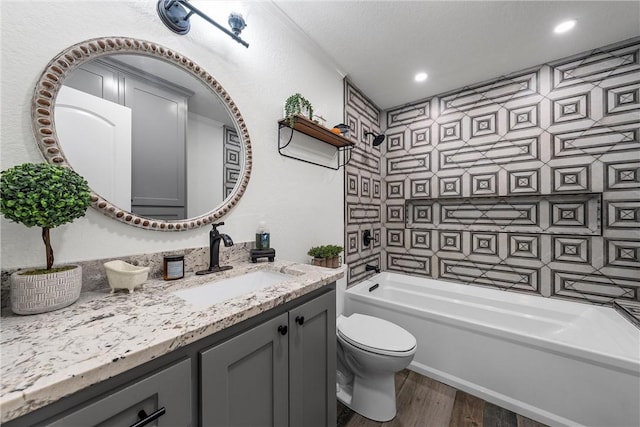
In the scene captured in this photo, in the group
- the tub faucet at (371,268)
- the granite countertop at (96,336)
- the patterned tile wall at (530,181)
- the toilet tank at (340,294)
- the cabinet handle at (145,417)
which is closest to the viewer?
the granite countertop at (96,336)

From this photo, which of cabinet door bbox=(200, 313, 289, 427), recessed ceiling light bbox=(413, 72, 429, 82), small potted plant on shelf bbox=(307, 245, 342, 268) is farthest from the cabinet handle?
recessed ceiling light bbox=(413, 72, 429, 82)

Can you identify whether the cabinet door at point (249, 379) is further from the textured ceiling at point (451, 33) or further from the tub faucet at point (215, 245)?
the textured ceiling at point (451, 33)

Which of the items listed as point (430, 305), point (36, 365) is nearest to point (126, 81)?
point (36, 365)

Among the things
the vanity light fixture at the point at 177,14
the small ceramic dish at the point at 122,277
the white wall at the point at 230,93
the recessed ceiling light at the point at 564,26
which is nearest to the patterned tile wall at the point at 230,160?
the white wall at the point at 230,93

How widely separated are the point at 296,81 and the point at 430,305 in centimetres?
241

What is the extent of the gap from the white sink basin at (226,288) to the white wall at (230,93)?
0.23 metres

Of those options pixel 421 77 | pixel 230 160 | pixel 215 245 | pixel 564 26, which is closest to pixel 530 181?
pixel 564 26

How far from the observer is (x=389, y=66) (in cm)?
210

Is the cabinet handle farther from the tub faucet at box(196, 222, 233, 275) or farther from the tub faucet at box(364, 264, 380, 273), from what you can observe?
the tub faucet at box(364, 264, 380, 273)

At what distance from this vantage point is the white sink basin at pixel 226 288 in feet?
3.24

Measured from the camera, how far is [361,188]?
2508 mm

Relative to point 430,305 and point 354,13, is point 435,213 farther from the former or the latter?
point 354,13

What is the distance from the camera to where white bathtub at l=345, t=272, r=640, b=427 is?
1294 mm

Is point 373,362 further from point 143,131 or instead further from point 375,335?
point 143,131
